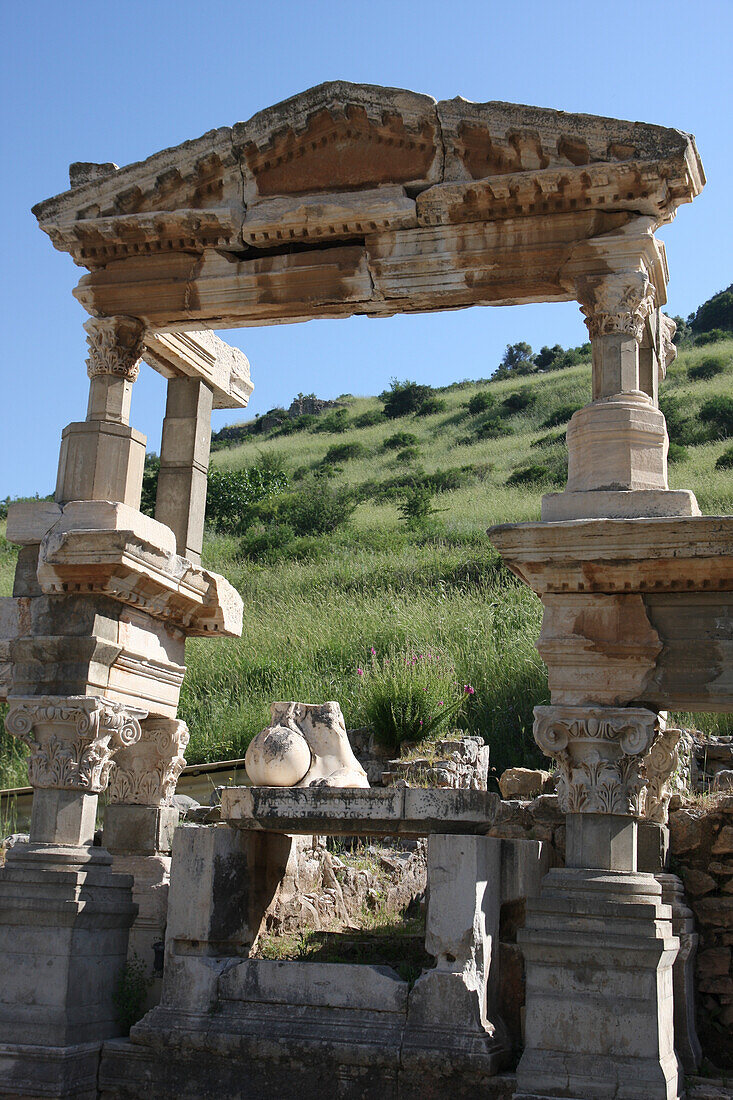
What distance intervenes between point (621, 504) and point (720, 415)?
29.3 metres

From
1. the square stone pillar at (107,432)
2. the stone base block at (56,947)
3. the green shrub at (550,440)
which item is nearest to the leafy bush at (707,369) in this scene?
the green shrub at (550,440)

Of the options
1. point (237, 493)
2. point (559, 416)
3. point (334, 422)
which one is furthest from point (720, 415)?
point (334, 422)

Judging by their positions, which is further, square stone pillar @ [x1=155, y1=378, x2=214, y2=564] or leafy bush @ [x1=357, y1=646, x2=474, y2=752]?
leafy bush @ [x1=357, y1=646, x2=474, y2=752]

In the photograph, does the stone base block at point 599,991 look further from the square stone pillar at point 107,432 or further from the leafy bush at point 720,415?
the leafy bush at point 720,415

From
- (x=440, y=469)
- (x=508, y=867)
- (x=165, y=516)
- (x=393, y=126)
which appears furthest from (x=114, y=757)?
(x=440, y=469)

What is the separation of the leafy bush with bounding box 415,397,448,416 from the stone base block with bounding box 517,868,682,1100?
148 ft

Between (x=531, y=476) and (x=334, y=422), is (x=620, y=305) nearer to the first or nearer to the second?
(x=531, y=476)

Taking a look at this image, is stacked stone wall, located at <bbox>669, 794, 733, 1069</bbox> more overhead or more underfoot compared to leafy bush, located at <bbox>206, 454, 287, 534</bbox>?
more underfoot

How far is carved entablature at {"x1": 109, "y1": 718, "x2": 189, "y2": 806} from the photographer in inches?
364

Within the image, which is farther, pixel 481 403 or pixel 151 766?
pixel 481 403

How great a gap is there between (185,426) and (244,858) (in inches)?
160

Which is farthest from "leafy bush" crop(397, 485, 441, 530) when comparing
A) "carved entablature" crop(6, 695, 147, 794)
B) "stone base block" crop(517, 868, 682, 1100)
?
"stone base block" crop(517, 868, 682, 1100)

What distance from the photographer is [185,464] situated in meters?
9.92

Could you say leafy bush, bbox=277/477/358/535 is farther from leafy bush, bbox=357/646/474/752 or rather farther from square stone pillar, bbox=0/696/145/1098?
square stone pillar, bbox=0/696/145/1098
